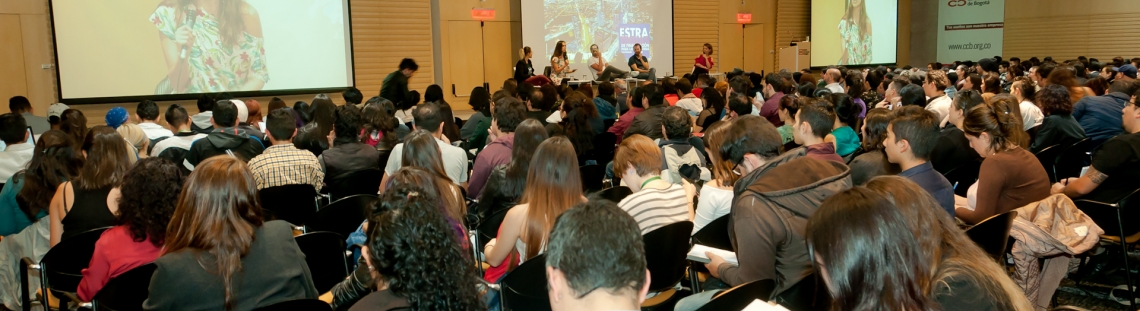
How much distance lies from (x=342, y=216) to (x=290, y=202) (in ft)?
1.66

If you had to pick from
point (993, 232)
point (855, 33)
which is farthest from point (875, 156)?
point (855, 33)

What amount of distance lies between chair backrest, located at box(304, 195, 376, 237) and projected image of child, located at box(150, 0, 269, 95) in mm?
7962

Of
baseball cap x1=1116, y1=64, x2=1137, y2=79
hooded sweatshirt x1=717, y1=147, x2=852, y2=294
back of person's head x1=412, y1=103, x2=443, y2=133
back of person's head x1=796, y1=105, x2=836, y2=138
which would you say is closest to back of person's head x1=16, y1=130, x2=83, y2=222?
back of person's head x1=412, y1=103, x2=443, y2=133

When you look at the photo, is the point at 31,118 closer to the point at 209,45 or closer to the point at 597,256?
the point at 209,45

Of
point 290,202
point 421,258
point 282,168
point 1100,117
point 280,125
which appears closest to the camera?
point 421,258

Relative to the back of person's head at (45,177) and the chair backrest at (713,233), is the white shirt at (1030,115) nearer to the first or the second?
the chair backrest at (713,233)

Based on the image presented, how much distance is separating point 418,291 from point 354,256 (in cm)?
178

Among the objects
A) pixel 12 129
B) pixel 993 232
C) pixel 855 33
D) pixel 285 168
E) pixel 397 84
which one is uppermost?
pixel 855 33

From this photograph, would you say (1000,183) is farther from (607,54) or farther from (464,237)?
(607,54)

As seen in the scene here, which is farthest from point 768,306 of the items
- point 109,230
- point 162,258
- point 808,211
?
point 109,230

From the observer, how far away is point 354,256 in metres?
3.46

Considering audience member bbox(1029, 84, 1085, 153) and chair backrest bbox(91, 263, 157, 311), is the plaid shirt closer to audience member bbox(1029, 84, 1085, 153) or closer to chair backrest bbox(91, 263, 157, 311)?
chair backrest bbox(91, 263, 157, 311)

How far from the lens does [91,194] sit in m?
3.53

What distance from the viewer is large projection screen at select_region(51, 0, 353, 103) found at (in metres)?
10.0
